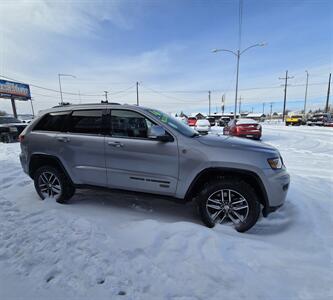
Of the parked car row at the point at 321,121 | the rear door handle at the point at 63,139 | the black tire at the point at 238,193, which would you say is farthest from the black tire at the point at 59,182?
the parked car row at the point at 321,121

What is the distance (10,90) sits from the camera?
29.6 metres

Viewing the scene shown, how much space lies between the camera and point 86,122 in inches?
148

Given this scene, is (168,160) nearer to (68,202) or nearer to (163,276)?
(163,276)

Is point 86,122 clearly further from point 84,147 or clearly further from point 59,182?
point 59,182

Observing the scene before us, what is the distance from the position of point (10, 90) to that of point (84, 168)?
33.6 metres

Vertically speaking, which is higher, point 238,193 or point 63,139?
point 63,139

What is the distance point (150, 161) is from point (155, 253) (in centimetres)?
128

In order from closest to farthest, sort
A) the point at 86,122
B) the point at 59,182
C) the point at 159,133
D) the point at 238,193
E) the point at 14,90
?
the point at 238,193
the point at 159,133
the point at 86,122
the point at 59,182
the point at 14,90

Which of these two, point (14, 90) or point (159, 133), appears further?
point (14, 90)

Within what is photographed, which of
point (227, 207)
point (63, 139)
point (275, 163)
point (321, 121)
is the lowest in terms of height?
point (321, 121)

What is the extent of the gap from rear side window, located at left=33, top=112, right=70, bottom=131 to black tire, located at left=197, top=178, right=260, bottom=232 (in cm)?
273

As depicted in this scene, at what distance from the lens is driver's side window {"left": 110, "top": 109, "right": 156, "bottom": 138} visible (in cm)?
345

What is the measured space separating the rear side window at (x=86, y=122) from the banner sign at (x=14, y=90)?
3211 cm

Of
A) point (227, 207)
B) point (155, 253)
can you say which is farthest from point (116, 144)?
point (227, 207)
